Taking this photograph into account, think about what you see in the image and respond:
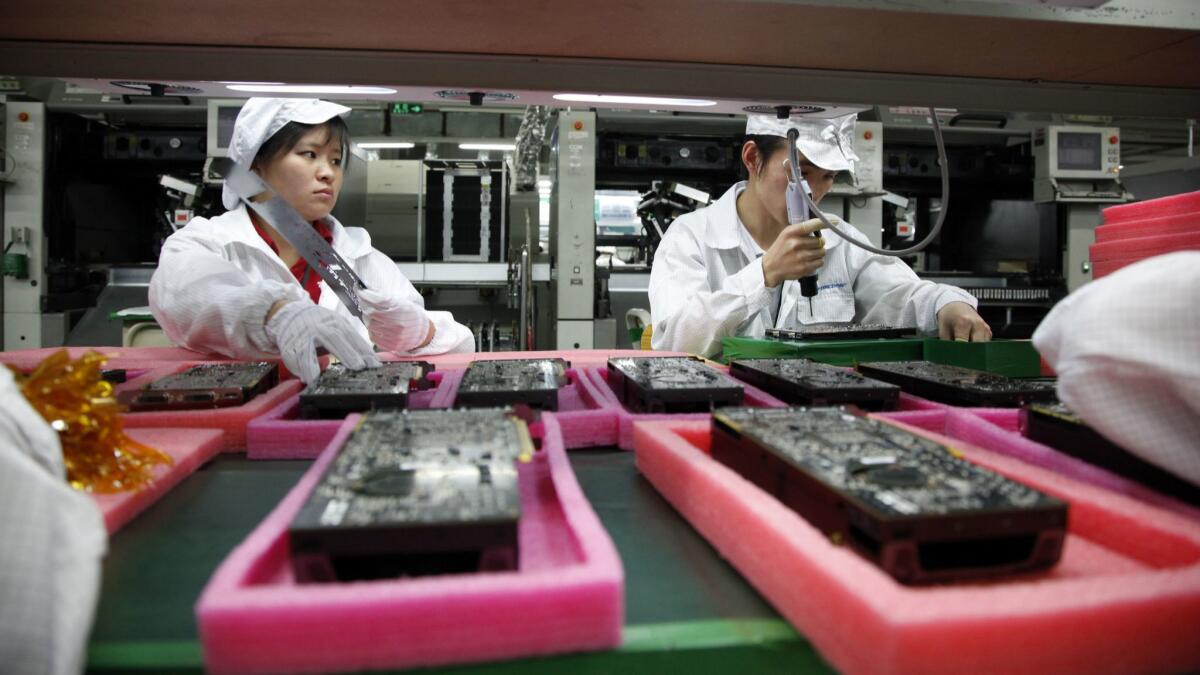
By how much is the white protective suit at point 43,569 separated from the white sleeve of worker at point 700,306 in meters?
1.90

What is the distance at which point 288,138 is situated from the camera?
2.24 metres

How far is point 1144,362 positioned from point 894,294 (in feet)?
7.52

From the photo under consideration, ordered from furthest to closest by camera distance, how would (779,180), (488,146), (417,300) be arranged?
(488,146), (417,300), (779,180)

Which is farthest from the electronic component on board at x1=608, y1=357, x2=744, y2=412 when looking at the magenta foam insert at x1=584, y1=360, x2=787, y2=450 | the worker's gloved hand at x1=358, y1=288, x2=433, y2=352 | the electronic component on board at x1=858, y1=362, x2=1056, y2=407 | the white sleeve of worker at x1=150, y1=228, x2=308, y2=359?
the worker's gloved hand at x1=358, y1=288, x2=433, y2=352

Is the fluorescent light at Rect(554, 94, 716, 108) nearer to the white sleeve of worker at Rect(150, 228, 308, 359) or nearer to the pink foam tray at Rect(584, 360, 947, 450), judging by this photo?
the pink foam tray at Rect(584, 360, 947, 450)


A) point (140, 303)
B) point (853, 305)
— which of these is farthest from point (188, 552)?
point (140, 303)

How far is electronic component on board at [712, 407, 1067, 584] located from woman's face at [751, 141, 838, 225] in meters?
2.01

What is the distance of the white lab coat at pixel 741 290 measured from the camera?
228 centimetres

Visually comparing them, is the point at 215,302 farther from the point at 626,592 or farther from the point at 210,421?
the point at 626,592

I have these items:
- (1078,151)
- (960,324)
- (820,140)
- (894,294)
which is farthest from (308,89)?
(1078,151)

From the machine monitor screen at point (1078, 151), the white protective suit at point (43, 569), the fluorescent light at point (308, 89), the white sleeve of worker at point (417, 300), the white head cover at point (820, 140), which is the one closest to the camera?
the white protective suit at point (43, 569)

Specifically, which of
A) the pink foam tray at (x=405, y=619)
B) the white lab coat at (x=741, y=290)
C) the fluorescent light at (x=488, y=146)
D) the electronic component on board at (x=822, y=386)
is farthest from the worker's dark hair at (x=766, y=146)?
the fluorescent light at (x=488, y=146)

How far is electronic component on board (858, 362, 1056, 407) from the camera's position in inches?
41.6

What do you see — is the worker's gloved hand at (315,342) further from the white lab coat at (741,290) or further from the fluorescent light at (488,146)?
the fluorescent light at (488,146)
